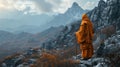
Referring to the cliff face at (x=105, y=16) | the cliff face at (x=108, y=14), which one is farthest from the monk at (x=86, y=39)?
the cliff face at (x=108, y=14)

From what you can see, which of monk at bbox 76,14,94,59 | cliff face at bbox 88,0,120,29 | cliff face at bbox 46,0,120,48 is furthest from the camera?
cliff face at bbox 46,0,120,48

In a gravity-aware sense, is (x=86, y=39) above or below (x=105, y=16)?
below

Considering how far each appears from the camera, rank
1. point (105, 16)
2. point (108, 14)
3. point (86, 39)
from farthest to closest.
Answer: point (105, 16)
point (108, 14)
point (86, 39)

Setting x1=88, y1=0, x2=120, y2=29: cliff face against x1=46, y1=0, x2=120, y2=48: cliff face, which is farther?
x1=46, y1=0, x2=120, y2=48: cliff face

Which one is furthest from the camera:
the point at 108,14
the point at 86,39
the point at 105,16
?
the point at 105,16

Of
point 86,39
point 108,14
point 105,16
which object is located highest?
point 108,14

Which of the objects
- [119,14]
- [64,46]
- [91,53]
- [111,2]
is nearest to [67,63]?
[91,53]

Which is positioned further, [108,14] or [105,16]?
[105,16]

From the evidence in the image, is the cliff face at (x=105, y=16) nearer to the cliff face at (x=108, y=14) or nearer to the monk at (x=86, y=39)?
the cliff face at (x=108, y=14)

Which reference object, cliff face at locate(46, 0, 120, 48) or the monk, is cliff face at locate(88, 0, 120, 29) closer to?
cliff face at locate(46, 0, 120, 48)

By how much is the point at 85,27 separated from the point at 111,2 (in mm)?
91939

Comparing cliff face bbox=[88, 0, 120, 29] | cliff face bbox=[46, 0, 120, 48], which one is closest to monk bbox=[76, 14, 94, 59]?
cliff face bbox=[46, 0, 120, 48]

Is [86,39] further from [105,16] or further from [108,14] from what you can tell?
[105,16]

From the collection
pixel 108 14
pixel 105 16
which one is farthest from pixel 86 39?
→ pixel 105 16
